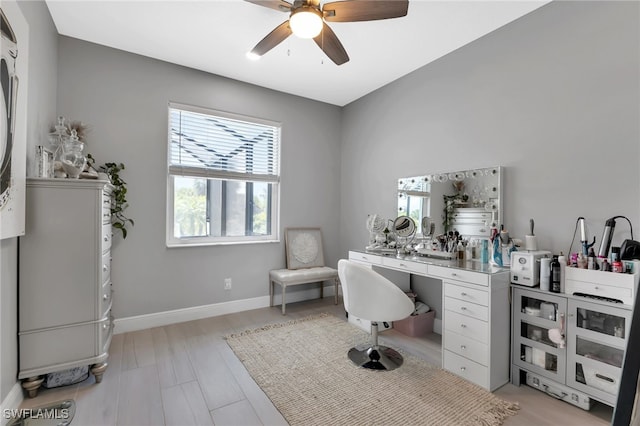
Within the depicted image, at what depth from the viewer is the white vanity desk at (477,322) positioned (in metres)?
2.00

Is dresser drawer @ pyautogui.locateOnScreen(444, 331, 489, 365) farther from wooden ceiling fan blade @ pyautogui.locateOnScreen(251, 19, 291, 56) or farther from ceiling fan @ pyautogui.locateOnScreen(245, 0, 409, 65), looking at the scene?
wooden ceiling fan blade @ pyautogui.locateOnScreen(251, 19, 291, 56)

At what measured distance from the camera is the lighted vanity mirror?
251 centimetres

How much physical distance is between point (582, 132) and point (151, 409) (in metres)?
3.37

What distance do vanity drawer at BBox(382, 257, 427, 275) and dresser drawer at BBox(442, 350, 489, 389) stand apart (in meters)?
0.64

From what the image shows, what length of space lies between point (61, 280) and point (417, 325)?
2.95 meters

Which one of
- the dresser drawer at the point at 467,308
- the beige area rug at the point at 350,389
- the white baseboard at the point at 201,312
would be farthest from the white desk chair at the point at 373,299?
the white baseboard at the point at 201,312

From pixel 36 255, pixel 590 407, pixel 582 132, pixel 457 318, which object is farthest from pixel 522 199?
pixel 36 255

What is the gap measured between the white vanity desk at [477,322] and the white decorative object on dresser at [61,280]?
8.36 feet

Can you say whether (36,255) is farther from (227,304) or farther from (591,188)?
(591,188)

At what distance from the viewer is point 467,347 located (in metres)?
2.12

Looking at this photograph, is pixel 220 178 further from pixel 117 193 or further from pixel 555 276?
pixel 555 276

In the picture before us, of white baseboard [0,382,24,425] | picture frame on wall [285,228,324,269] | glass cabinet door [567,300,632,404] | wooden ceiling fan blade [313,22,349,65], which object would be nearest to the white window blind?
picture frame on wall [285,228,324,269]

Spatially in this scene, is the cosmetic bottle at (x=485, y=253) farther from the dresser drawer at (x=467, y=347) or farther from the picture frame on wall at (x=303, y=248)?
the picture frame on wall at (x=303, y=248)

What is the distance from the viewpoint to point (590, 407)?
5.84ft
